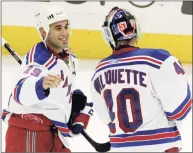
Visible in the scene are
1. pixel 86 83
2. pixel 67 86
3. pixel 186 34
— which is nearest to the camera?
pixel 67 86

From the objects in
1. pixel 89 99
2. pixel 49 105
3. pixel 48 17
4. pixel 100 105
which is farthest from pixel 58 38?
pixel 89 99

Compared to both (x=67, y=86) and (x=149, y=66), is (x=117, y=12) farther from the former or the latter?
(x=67, y=86)

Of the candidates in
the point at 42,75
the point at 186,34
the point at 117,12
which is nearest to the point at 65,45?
the point at 42,75

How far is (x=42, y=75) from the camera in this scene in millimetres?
1504

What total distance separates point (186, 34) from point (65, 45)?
2.35 metres

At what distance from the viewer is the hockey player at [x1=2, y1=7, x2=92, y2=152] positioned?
1614mm

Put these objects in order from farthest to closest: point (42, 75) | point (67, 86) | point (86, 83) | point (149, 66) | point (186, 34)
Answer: point (186, 34) → point (86, 83) → point (67, 86) → point (42, 75) → point (149, 66)

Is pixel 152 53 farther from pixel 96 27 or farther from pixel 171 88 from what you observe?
pixel 96 27

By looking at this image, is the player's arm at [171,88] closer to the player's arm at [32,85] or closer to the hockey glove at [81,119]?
the player's arm at [32,85]

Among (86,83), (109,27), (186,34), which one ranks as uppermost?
(109,27)

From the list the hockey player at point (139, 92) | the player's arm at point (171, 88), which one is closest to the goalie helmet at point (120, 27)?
the hockey player at point (139, 92)

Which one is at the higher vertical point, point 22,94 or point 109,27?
point 109,27

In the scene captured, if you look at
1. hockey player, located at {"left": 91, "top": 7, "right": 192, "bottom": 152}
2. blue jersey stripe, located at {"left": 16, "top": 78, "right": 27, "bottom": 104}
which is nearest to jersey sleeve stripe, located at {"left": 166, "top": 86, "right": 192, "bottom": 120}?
hockey player, located at {"left": 91, "top": 7, "right": 192, "bottom": 152}

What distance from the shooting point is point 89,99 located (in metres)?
2.44
